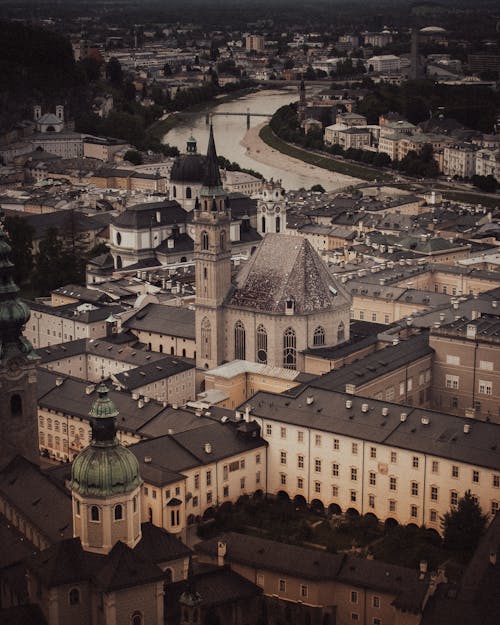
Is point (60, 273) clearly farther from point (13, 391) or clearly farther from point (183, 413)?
point (13, 391)

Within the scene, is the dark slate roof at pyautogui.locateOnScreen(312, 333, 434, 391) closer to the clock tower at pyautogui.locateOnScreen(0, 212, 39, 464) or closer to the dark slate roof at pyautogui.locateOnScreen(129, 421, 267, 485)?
the dark slate roof at pyautogui.locateOnScreen(129, 421, 267, 485)

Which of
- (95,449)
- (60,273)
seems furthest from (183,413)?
(60,273)

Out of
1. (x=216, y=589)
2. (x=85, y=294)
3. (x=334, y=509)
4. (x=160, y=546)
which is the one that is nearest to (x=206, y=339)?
(x=85, y=294)

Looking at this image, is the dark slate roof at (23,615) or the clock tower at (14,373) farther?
the clock tower at (14,373)

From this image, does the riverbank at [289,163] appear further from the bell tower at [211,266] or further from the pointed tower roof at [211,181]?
the bell tower at [211,266]

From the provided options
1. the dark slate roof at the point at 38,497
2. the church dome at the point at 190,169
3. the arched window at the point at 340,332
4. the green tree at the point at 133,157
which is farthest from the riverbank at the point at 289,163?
the dark slate roof at the point at 38,497

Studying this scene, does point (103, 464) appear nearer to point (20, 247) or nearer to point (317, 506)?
point (317, 506)

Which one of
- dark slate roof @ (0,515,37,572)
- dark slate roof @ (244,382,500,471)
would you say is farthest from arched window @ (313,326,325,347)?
dark slate roof @ (0,515,37,572)
